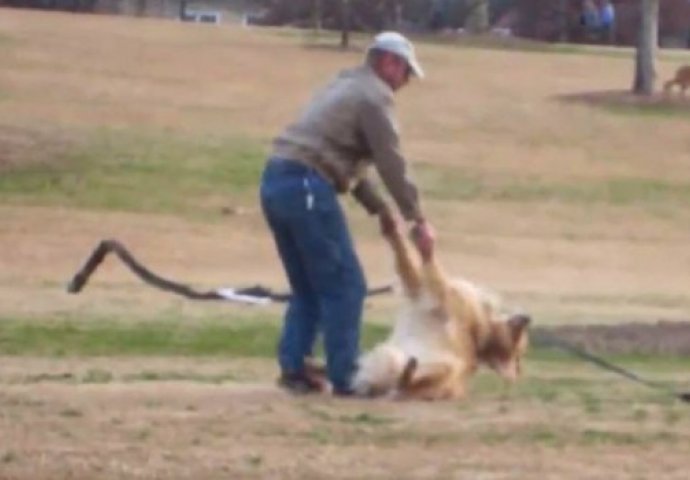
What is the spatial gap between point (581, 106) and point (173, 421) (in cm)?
3549

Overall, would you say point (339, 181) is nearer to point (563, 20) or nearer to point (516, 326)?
point (516, 326)

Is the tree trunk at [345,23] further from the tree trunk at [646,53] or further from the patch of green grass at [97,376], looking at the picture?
the patch of green grass at [97,376]

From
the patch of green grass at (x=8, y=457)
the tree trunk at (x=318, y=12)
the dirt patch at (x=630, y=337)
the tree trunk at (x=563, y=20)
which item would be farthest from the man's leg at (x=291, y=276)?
the tree trunk at (x=563, y=20)

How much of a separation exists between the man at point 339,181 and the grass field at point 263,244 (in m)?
0.43

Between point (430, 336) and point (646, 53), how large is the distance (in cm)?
3429

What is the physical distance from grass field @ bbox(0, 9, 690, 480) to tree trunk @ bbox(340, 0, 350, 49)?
0.62 meters

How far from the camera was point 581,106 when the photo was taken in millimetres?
45375

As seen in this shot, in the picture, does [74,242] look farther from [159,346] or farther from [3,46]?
[3,46]

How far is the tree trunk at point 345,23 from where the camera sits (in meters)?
53.5

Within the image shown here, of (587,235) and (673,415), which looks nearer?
(673,415)

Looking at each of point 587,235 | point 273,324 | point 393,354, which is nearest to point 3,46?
point 587,235

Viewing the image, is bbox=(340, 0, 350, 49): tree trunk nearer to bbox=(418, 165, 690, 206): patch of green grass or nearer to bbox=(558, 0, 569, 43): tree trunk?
bbox=(558, 0, 569, 43): tree trunk

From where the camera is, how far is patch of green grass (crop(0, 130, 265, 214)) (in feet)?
109

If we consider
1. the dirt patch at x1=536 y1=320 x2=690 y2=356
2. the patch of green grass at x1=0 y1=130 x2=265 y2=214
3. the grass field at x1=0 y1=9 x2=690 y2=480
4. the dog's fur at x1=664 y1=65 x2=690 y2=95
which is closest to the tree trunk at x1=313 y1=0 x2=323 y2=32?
the grass field at x1=0 y1=9 x2=690 y2=480
